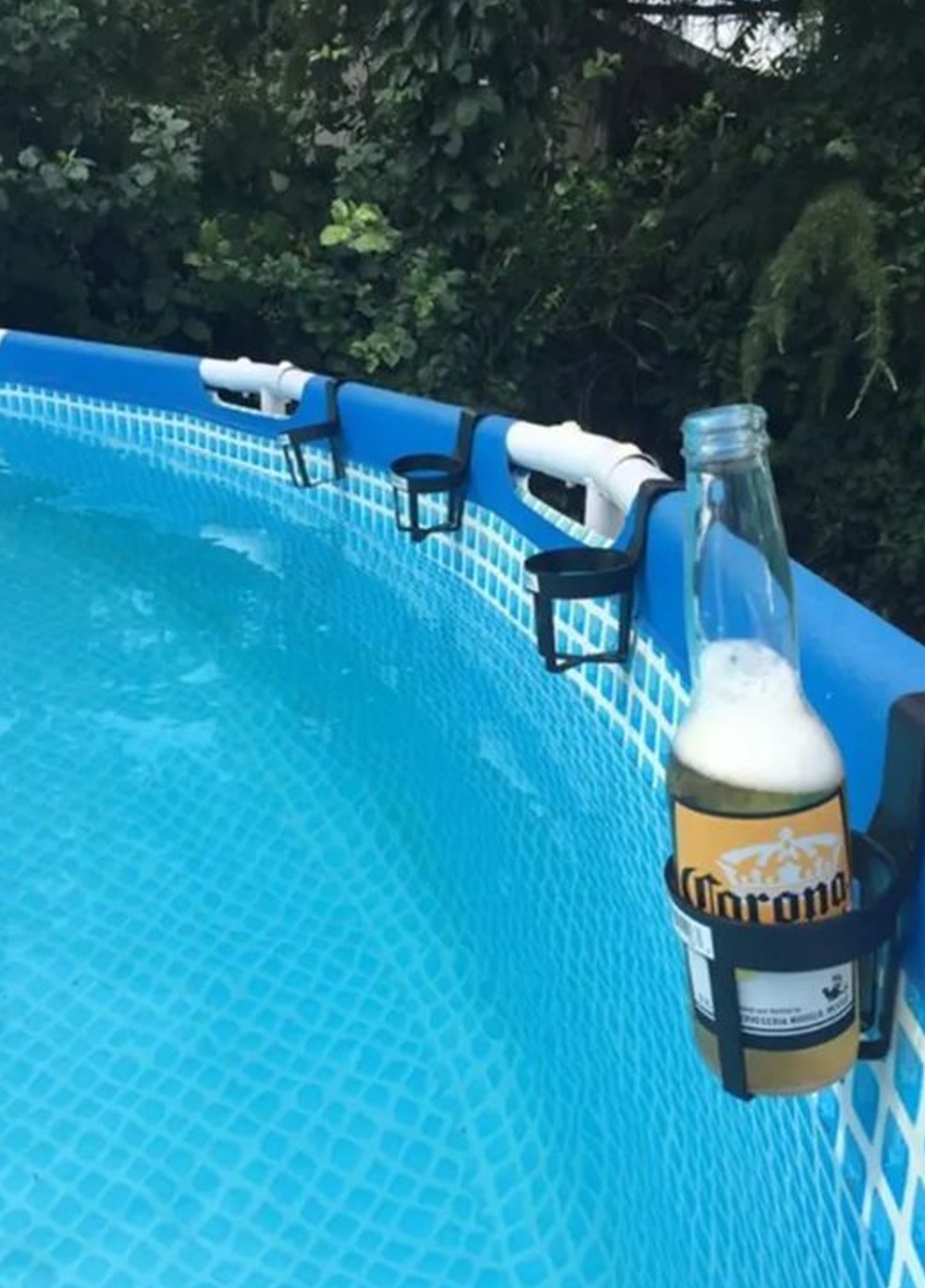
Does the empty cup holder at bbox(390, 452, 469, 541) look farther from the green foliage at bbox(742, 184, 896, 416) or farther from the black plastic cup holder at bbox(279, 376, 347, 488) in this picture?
the green foliage at bbox(742, 184, 896, 416)

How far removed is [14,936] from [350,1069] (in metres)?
0.49

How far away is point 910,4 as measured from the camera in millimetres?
3783

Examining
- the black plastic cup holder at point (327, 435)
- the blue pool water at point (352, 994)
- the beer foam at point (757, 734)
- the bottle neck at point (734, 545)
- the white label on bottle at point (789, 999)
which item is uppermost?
the bottle neck at point (734, 545)

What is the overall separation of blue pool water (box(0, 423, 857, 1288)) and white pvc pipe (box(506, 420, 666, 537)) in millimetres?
296

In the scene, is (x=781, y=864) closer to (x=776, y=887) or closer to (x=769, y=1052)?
(x=776, y=887)

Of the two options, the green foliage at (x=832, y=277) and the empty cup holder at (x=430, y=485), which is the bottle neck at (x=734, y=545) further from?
the green foliage at (x=832, y=277)

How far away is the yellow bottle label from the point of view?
0.76 meters

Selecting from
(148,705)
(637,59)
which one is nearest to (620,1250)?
(148,705)

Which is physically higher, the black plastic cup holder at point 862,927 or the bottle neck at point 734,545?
the bottle neck at point 734,545

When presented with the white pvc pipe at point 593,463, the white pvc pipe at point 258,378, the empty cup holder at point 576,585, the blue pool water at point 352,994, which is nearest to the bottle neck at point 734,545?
the blue pool water at point 352,994

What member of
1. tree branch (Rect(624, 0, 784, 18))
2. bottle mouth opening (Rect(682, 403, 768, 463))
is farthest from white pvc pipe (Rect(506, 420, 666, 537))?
tree branch (Rect(624, 0, 784, 18))

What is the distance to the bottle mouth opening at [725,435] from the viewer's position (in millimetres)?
830

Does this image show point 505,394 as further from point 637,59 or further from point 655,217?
point 637,59

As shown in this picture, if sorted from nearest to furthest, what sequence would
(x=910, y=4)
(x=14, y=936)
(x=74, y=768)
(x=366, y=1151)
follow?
(x=366, y=1151) < (x=14, y=936) < (x=74, y=768) < (x=910, y=4)
